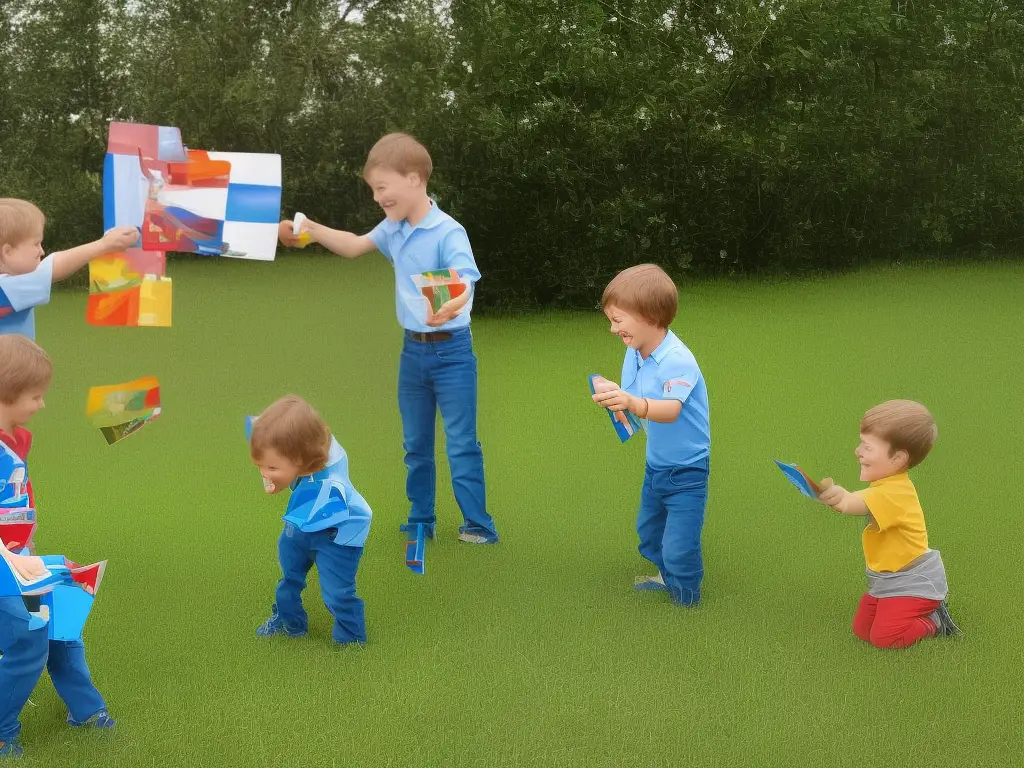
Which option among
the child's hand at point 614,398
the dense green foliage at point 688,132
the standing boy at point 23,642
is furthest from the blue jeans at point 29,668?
the dense green foliage at point 688,132

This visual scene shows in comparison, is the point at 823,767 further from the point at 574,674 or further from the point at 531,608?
the point at 531,608

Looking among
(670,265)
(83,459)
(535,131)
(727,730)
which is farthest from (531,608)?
(670,265)

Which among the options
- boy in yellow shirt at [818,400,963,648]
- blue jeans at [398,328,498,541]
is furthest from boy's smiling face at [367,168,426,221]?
boy in yellow shirt at [818,400,963,648]

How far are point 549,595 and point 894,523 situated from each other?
140 centimetres

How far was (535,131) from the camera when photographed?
1192cm

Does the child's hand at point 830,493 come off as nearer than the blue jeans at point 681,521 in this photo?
Yes

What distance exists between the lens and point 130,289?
13.8 ft

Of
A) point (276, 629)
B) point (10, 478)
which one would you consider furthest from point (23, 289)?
point (276, 629)

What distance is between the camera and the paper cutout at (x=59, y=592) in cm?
316

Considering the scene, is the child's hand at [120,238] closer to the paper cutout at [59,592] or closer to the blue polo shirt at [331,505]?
the blue polo shirt at [331,505]

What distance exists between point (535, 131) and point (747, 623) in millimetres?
8329

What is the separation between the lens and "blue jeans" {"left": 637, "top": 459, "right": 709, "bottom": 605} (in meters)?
4.48

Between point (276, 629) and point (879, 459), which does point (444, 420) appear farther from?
point (879, 459)

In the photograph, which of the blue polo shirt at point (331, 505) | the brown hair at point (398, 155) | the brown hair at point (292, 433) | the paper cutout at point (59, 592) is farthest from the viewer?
the brown hair at point (398, 155)
